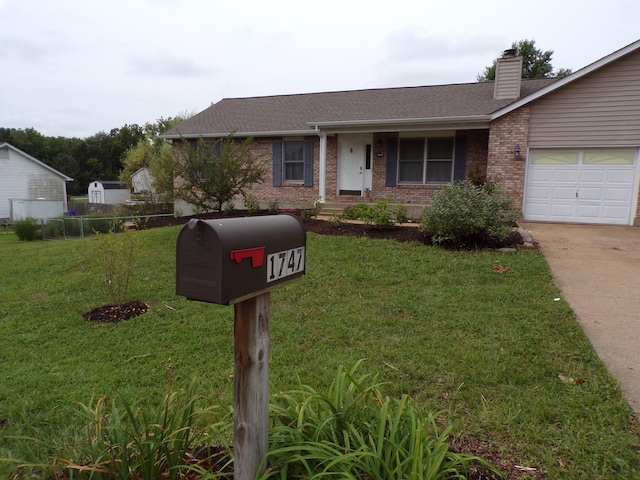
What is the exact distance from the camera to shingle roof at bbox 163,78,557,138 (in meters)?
13.4

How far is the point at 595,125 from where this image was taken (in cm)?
1139

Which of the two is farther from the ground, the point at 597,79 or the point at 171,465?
the point at 597,79

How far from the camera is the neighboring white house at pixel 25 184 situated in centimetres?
2556

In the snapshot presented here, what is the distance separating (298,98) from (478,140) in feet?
26.3

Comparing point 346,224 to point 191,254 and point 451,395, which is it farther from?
point 191,254

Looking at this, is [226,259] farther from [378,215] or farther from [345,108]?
[345,108]

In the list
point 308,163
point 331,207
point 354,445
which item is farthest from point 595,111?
point 354,445

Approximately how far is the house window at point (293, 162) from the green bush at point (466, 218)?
7739mm

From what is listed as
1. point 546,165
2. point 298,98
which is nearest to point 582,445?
point 546,165

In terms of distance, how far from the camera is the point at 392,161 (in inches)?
559

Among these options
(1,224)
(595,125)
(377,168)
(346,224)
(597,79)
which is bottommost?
(1,224)

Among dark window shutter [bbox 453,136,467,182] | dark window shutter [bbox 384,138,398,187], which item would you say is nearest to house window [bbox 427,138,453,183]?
dark window shutter [bbox 453,136,467,182]

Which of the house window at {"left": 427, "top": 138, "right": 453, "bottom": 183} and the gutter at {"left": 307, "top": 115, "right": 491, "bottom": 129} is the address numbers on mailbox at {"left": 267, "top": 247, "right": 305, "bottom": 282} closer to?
the gutter at {"left": 307, "top": 115, "right": 491, "bottom": 129}

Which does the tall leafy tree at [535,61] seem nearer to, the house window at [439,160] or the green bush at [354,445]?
the house window at [439,160]
